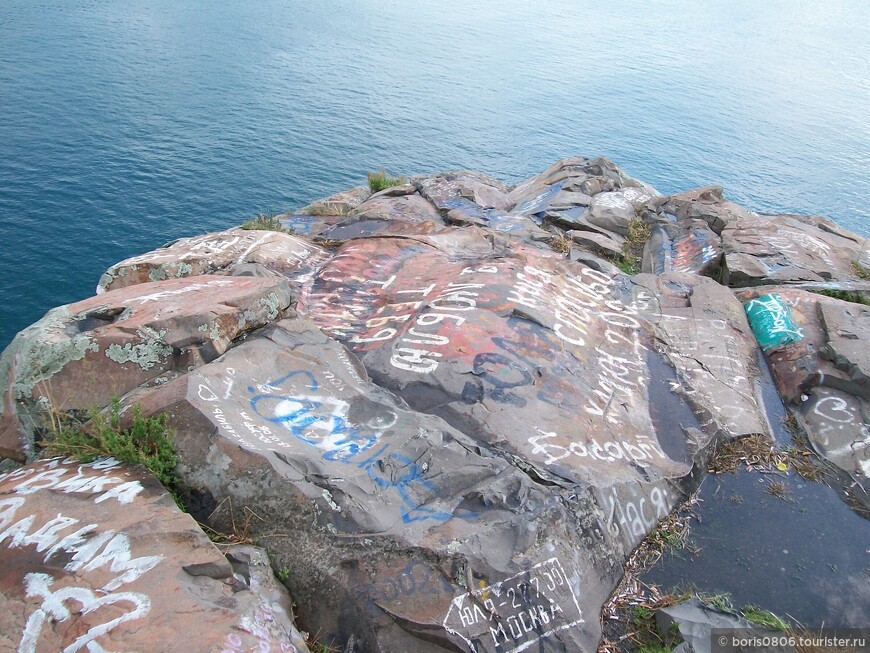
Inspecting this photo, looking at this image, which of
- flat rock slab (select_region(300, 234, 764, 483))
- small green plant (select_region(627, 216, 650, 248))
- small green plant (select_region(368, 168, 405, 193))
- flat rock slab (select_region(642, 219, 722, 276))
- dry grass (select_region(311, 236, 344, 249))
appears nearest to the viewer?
flat rock slab (select_region(300, 234, 764, 483))

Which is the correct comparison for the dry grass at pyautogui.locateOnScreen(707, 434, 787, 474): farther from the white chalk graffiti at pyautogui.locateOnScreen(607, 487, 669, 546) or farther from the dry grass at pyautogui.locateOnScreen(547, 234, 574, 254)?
the dry grass at pyautogui.locateOnScreen(547, 234, 574, 254)

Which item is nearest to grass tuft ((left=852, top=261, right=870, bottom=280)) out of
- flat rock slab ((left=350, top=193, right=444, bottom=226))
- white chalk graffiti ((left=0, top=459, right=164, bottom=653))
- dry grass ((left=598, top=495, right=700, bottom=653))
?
dry grass ((left=598, top=495, right=700, bottom=653))

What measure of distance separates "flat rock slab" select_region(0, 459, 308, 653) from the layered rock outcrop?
66cm

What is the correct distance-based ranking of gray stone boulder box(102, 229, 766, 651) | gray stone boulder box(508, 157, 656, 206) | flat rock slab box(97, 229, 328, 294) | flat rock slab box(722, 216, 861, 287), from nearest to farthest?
1. gray stone boulder box(102, 229, 766, 651)
2. flat rock slab box(97, 229, 328, 294)
3. flat rock slab box(722, 216, 861, 287)
4. gray stone boulder box(508, 157, 656, 206)

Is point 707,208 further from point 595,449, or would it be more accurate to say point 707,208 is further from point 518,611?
point 518,611

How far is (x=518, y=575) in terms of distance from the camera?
643 centimetres

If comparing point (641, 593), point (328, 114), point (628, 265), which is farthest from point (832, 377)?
point (328, 114)

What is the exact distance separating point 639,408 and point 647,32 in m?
78.8

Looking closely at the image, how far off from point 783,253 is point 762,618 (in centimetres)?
1043

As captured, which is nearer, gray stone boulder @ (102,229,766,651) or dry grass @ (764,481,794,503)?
gray stone boulder @ (102,229,766,651)

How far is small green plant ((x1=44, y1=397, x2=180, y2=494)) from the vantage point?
6543mm

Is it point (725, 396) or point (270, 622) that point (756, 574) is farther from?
point (270, 622)

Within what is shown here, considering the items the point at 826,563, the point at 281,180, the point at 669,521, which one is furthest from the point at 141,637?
the point at 281,180

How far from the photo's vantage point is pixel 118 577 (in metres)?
5.27
